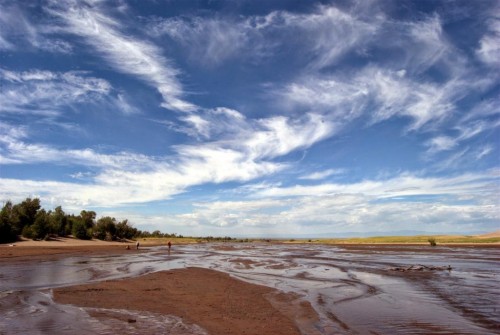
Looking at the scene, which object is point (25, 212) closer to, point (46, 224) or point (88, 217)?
point (46, 224)

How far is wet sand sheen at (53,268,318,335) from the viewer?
12.4 meters

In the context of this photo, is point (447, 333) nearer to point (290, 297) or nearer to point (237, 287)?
point (290, 297)

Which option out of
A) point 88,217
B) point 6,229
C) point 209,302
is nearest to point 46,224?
point 6,229

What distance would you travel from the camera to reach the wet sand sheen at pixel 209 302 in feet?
40.5

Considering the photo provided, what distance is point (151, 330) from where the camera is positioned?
11.0 m

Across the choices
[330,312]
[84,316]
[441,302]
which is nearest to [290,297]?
[330,312]

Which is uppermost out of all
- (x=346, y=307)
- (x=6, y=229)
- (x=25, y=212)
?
(x=25, y=212)

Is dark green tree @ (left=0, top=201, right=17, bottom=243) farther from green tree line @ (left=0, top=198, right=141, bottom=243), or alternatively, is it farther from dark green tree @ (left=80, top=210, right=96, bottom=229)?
dark green tree @ (left=80, top=210, right=96, bottom=229)

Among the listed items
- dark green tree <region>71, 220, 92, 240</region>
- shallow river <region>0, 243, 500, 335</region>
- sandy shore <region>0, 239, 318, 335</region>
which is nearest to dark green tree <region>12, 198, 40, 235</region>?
dark green tree <region>71, 220, 92, 240</region>

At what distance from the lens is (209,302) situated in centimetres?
1602

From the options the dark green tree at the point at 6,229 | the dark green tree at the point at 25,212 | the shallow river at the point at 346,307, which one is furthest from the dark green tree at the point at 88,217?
the shallow river at the point at 346,307

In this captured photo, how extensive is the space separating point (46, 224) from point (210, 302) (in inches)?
2482

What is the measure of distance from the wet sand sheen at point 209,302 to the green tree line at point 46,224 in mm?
49394

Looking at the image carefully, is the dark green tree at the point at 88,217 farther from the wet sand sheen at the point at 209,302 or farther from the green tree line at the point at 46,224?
the wet sand sheen at the point at 209,302
